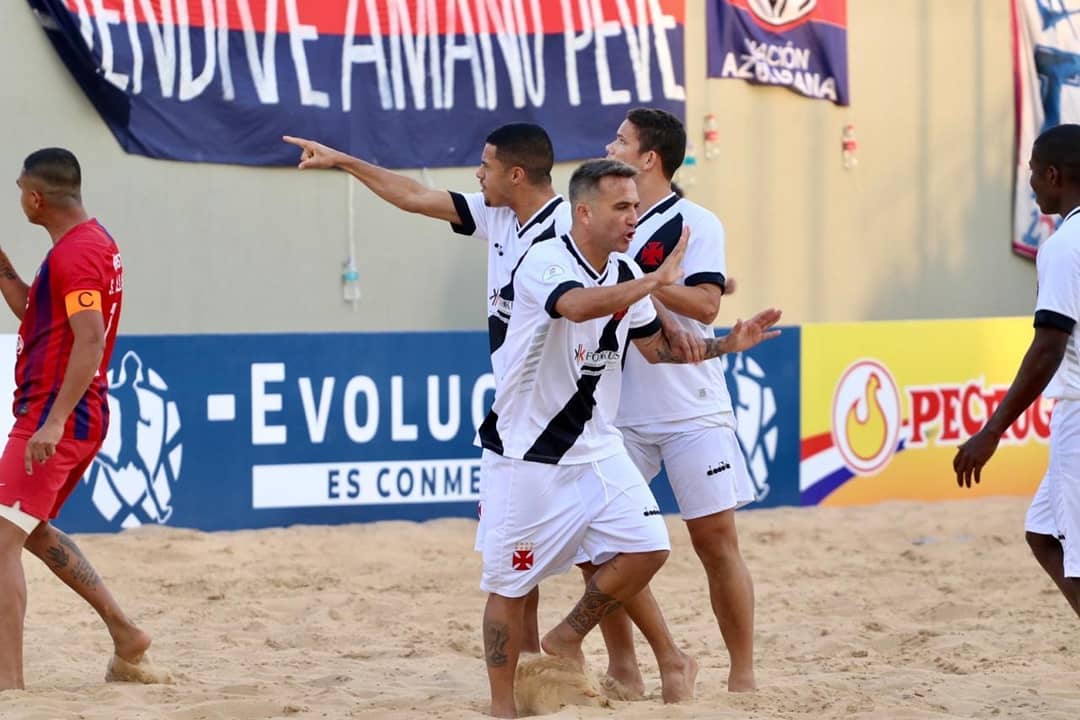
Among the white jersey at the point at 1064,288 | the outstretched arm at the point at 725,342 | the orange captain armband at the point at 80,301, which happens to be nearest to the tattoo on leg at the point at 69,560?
the orange captain armband at the point at 80,301

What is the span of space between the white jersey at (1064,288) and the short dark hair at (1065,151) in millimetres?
217

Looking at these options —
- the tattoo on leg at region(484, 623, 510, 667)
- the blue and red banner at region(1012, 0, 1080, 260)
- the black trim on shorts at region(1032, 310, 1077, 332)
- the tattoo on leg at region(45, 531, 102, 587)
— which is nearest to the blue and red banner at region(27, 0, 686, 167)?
the blue and red banner at region(1012, 0, 1080, 260)

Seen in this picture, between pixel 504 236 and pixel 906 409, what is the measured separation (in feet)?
20.5

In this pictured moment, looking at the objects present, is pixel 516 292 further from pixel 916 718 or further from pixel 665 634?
pixel 916 718

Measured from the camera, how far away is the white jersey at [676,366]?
549 cm

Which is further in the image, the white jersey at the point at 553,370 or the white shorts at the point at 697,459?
the white shorts at the point at 697,459

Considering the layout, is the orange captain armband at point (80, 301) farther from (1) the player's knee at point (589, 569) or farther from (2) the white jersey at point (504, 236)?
(1) the player's knee at point (589, 569)

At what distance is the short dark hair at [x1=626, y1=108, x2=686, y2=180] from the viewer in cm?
560

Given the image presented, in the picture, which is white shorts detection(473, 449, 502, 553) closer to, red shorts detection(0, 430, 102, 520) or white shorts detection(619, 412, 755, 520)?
white shorts detection(619, 412, 755, 520)

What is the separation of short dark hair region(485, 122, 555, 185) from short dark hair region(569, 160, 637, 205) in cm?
46

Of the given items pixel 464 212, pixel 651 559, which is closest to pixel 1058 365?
pixel 651 559

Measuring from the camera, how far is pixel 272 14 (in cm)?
1177

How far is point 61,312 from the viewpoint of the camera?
18.1ft

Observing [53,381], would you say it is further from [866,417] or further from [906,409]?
[906,409]
